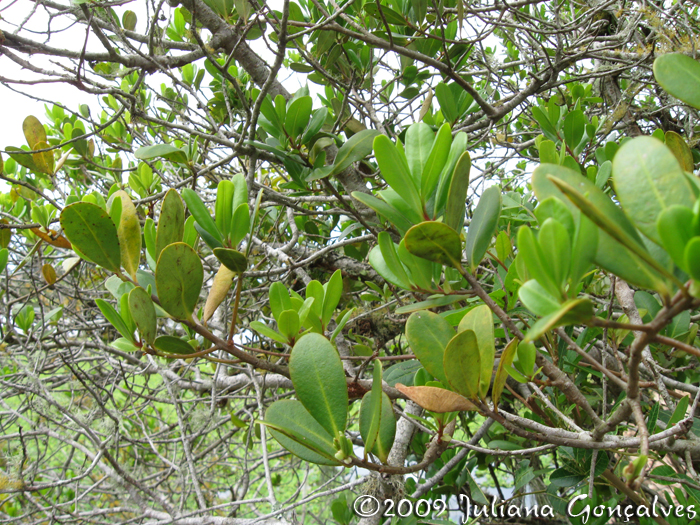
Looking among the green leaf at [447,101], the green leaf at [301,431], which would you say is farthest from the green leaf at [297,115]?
the green leaf at [301,431]

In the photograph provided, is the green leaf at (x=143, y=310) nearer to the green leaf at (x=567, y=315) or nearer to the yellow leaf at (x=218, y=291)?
the yellow leaf at (x=218, y=291)

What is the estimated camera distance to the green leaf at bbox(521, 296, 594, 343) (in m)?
0.29

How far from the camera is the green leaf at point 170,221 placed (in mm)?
614

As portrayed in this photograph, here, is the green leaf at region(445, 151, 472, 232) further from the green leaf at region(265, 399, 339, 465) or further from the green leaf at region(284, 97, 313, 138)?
the green leaf at region(284, 97, 313, 138)

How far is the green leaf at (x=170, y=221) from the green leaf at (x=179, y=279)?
0.09m

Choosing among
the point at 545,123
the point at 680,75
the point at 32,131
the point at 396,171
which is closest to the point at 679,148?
the point at 680,75

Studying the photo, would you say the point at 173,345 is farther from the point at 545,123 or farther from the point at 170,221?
the point at 545,123

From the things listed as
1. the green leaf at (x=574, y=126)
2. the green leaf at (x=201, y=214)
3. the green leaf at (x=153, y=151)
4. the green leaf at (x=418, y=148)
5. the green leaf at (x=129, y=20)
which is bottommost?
the green leaf at (x=418, y=148)

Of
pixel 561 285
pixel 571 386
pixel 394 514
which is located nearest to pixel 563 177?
pixel 561 285

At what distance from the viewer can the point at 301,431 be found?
1.87 ft

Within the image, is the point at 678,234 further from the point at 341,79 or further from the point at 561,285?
the point at 341,79

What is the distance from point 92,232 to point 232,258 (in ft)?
0.65

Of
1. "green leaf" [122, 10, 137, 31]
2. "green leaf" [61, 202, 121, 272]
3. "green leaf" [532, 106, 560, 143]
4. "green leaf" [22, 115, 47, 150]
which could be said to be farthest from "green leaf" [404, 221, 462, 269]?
"green leaf" [122, 10, 137, 31]

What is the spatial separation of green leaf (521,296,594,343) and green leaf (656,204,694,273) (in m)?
0.06
